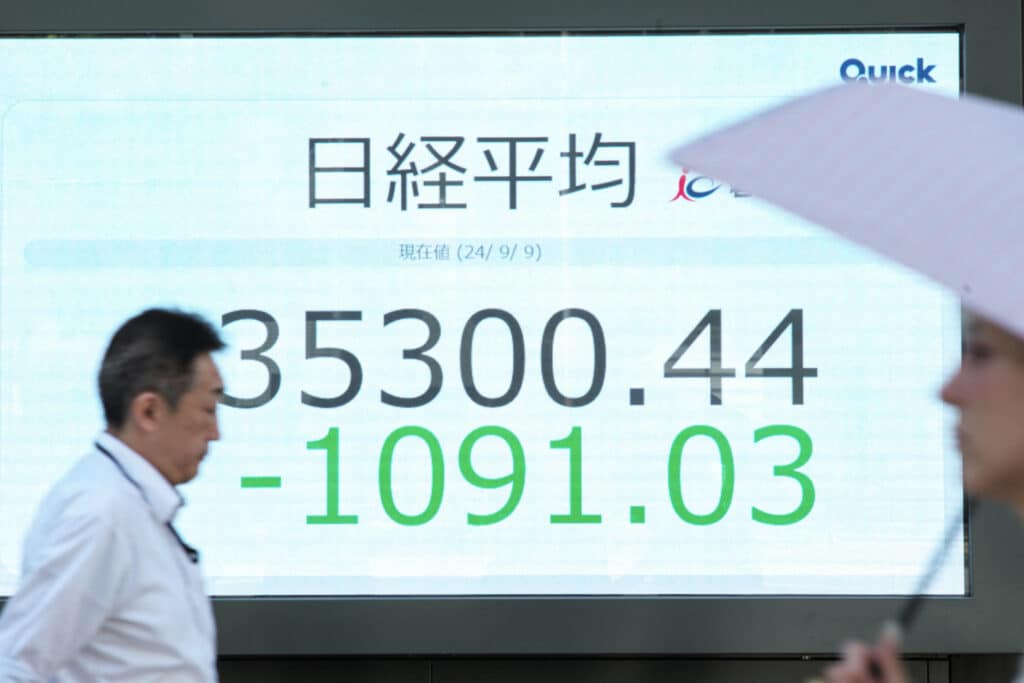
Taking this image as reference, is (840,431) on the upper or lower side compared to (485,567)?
upper

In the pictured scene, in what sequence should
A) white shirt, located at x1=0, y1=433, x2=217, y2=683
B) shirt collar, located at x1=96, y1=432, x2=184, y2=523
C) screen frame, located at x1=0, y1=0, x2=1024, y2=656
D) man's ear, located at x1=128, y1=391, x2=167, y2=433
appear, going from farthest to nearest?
1. screen frame, located at x1=0, y1=0, x2=1024, y2=656
2. man's ear, located at x1=128, y1=391, x2=167, y2=433
3. shirt collar, located at x1=96, y1=432, x2=184, y2=523
4. white shirt, located at x1=0, y1=433, x2=217, y2=683

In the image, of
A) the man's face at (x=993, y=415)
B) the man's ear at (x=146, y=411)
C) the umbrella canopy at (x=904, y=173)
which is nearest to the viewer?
the umbrella canopy at (x=904, y=173)

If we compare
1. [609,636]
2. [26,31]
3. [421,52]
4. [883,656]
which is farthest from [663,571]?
[883,656]

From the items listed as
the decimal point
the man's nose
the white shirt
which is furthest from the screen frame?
the man's nose

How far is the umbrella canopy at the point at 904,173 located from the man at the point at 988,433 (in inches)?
6.6

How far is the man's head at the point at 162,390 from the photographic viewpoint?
3072 mm

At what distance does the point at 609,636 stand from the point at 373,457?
0.82 meters

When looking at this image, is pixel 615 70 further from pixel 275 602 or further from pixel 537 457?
pixel 275 602

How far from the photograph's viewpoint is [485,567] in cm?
437

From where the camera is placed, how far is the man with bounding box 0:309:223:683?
2775 millimetres

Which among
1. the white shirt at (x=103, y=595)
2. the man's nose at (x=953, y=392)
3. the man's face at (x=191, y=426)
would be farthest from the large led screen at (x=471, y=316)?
the man's nose at (x=953, y=392)

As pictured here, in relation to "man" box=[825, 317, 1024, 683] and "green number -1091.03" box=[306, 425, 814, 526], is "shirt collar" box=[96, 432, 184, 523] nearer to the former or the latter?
"green number -1091.03" box=[306, 425, 814, 526]

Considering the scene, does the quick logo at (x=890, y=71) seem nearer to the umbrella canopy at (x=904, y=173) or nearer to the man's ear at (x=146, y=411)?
the man's ear at (x=146, y=411)

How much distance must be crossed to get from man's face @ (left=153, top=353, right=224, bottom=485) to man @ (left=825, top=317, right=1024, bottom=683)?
165 cm
